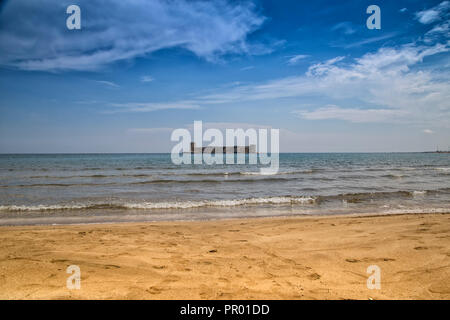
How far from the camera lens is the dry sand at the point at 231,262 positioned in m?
3.68

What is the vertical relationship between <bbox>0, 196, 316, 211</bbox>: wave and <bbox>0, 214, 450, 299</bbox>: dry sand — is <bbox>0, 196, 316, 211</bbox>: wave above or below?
below

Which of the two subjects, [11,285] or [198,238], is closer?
[11,285]

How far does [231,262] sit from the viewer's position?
194 inches

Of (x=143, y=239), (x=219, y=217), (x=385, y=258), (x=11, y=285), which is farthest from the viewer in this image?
(x=219, y=217)

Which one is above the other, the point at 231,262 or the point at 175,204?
the point at 231,262

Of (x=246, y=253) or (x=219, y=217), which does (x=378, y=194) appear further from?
(x=246, y=253)

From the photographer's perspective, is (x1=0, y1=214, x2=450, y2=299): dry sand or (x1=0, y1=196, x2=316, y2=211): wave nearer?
(x1=0, y1=214, x2=450, y2=299): dry sand

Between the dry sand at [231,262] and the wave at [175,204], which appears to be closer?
the dry sand at [231,262]

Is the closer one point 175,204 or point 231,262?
point 231,262

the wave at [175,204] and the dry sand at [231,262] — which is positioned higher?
the dry sand at [231,262]

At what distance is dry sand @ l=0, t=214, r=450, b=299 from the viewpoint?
3.68 meters

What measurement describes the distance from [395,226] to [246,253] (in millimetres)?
5199

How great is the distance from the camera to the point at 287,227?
7953 millimetres
